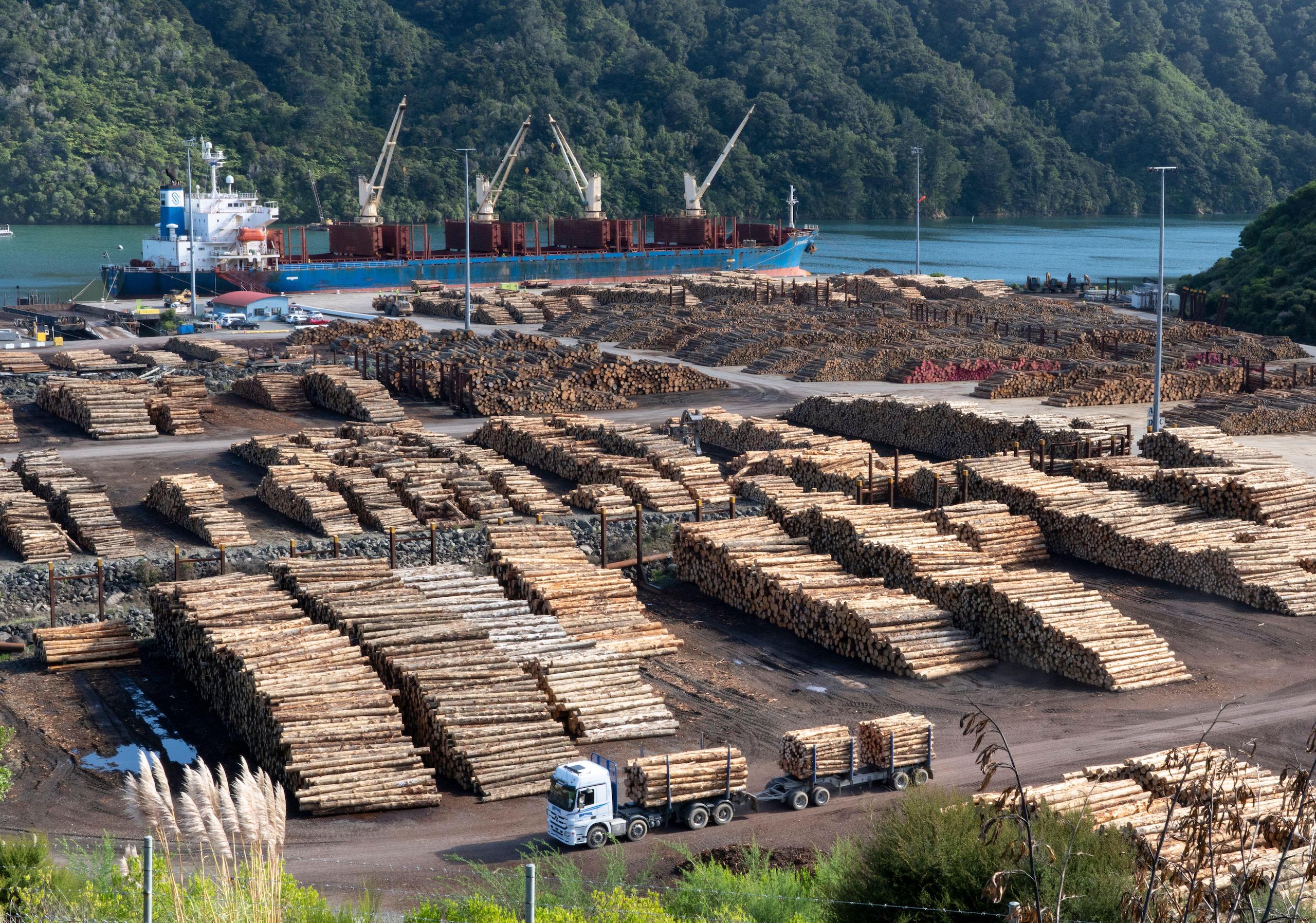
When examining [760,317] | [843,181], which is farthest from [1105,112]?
[760,317]

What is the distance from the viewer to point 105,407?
45.9 meters

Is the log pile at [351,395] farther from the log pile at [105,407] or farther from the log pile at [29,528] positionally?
the log pile at [29,528]

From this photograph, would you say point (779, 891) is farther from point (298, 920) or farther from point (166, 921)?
point (166, 921)

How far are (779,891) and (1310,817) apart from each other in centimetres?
530

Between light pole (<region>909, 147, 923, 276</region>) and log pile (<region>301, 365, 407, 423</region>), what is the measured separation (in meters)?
38.8

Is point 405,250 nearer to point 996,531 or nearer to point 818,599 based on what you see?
point 996,531

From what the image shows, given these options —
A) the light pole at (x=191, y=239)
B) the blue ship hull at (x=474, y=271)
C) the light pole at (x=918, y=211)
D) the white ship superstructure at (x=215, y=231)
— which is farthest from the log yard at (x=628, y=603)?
the light pole at (x=918, y=211)

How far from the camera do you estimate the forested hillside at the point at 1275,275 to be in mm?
69562

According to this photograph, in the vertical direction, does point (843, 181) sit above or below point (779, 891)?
above

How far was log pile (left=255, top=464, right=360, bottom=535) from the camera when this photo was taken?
33.4 metres

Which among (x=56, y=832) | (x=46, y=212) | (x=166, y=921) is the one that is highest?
(x=46, y=212)

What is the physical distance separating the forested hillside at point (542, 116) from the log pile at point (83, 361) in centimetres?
10434

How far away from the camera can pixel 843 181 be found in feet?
609

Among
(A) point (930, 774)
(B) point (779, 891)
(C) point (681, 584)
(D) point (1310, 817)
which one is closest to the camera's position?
(D) point (1310, 817)
